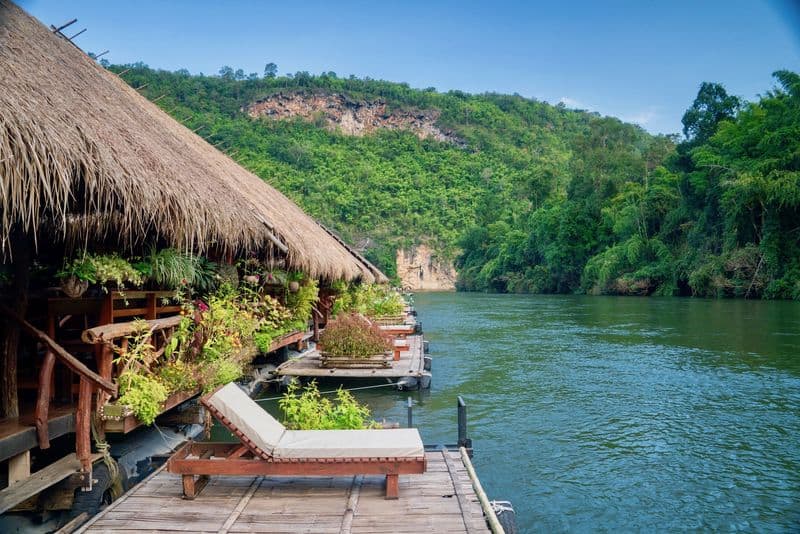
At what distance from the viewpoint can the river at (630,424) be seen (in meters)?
6.48

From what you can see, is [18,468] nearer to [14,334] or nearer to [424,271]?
[14,334]

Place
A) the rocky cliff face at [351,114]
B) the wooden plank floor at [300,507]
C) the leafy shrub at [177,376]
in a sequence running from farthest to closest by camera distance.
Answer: the rocky cliff face at [351,114] < the leafy shrub at [177,376] < the wooden plank floor at [300,507]

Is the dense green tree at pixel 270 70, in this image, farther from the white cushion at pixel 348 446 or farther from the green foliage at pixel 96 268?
the white cushion at pixel 348 446

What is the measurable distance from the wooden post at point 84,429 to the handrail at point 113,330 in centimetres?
32

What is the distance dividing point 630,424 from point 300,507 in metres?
6.62

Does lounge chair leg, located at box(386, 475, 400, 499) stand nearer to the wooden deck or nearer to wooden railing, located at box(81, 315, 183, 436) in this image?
wooden railing, located at box(81, 315, 183, 436)

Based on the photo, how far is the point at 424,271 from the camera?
81125 millimetres

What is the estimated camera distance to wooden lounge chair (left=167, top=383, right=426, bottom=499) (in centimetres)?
470

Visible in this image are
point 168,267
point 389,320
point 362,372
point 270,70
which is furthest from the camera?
point 270,70

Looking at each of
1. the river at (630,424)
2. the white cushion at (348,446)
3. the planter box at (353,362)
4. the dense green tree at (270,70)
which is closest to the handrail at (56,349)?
the white cushion at (348,446)

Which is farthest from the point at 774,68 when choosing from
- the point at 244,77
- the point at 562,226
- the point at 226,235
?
the point at 244,77

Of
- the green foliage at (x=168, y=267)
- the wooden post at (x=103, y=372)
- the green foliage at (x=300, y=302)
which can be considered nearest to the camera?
the wooden post at (x=103, y=372)

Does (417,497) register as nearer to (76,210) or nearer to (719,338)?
(76,210)

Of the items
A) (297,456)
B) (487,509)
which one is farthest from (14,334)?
(487,509)
